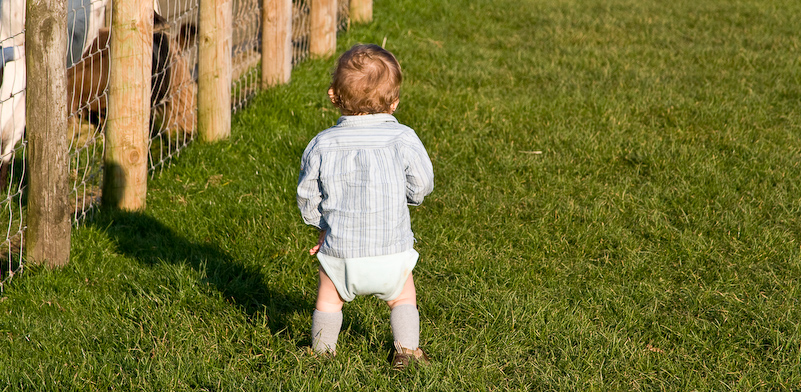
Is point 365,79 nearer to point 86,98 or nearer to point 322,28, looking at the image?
point 86,98

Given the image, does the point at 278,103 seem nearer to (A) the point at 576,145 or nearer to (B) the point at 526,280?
(A) the point at 576,145

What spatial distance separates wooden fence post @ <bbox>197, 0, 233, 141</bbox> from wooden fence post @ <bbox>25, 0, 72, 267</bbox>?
1736mm

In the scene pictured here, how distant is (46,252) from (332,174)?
1.80 metres

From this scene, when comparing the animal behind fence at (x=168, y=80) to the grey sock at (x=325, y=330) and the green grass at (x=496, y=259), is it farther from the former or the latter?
the grey sock at (x=325, y=330)

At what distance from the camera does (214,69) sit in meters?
5.36

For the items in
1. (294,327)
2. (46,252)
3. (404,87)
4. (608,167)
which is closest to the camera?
(294,327)

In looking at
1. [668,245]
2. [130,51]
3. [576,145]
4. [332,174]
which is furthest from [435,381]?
[576,145]

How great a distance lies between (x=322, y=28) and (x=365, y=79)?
508cm

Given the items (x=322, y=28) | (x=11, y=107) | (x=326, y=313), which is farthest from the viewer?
(x=322, y=28)

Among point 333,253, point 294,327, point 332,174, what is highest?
point 332,174

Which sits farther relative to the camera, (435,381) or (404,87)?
(404,87)

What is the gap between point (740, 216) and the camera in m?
4.60

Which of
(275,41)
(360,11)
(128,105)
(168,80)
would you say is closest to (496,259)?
(128,105)

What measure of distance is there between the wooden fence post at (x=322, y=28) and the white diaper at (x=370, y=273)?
5.08 metres
